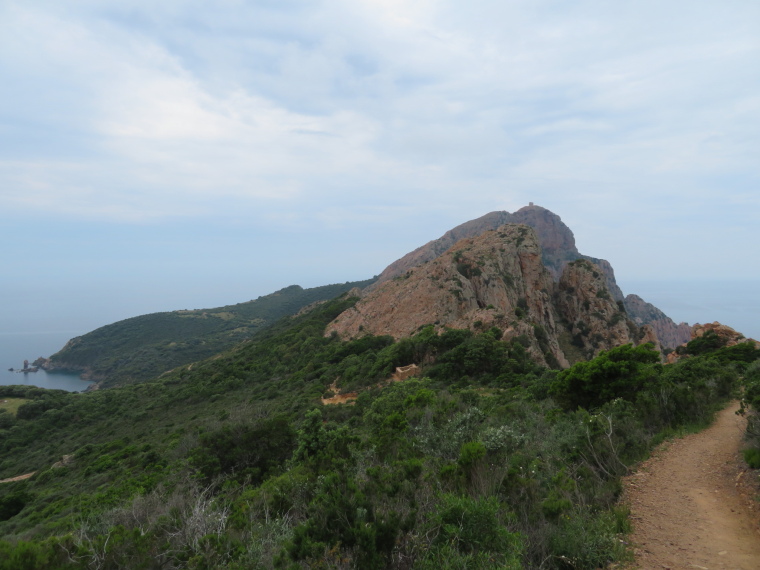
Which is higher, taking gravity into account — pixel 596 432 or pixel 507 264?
pixel 507 264

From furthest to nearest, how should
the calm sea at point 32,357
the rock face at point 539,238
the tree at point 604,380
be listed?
the rock face at point 539,238 → the calm sea at point 32,357 → the tree at point 604,380

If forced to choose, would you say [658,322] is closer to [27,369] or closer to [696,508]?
[696,508]

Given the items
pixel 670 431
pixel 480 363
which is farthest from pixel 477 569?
pixel 480 363

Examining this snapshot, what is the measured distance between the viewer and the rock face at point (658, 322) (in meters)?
62.3

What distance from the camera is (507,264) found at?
3666cm

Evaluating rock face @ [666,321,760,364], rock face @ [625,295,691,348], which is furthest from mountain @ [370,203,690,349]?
rock face @ [666,321,760,364]

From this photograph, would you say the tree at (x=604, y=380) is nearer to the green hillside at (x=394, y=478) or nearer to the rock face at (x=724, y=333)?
the green hillside at (x=394, y=478)

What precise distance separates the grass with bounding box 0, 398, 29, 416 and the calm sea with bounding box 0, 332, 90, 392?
2534 centimetres

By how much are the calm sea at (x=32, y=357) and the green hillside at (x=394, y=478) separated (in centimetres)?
5853

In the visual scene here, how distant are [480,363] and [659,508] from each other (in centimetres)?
1585

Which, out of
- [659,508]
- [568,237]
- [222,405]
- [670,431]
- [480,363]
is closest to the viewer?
[659,508]

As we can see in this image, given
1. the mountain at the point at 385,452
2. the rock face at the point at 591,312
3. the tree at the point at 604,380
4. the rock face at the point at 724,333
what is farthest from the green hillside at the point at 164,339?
A: the rock face at the point at 724,333

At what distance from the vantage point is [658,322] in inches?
2511

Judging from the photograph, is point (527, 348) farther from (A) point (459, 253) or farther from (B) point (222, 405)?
(B) point (222, 405)
